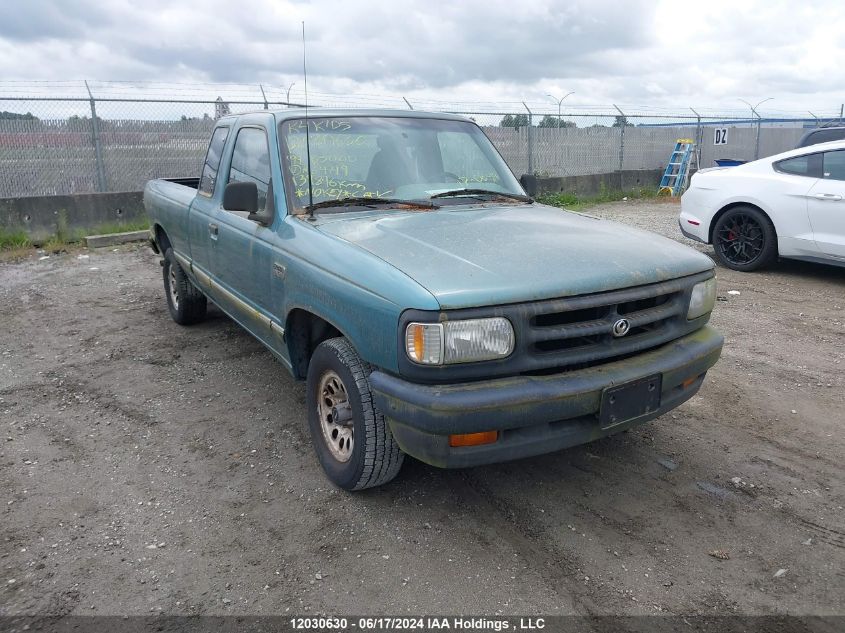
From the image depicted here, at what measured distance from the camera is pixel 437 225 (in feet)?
11.2

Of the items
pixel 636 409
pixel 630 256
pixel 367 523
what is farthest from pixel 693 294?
pixel 367 523

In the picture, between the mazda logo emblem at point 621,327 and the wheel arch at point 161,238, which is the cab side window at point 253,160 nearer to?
the wheel arch at point 161,238

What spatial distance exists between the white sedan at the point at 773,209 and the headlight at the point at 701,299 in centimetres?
449

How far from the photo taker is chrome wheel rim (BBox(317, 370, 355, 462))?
3.16m

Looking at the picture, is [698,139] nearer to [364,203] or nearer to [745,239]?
[745,239]

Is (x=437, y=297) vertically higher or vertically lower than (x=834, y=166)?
lower

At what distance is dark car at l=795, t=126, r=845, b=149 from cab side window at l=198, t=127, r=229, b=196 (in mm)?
9287

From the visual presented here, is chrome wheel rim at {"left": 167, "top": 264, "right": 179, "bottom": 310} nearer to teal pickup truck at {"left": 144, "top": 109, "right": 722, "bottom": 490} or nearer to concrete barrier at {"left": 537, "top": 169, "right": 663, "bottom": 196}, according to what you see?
teal pickup truck at {"left": 144, "top": 109, "right": 722, "bottom": 490}

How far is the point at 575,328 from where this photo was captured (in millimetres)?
2750

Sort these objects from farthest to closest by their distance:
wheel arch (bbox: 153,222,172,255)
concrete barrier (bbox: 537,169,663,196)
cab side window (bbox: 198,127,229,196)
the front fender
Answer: concrete barrier (bbox: 537,169,663,196)
wheel arch (bbox: 153,222,172,255)
cab side window (bbox: 198,127,229,196)
the front fender

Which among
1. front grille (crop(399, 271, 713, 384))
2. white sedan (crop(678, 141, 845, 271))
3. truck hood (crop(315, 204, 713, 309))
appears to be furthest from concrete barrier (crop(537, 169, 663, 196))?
front grille (crop(399, 271, 713, 384))

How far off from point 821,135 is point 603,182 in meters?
Answer: 5.86

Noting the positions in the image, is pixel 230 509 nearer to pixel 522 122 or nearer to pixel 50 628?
pixel 50 628

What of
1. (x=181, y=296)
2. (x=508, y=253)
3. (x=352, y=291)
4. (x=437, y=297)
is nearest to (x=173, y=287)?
(x=181, y=296)
